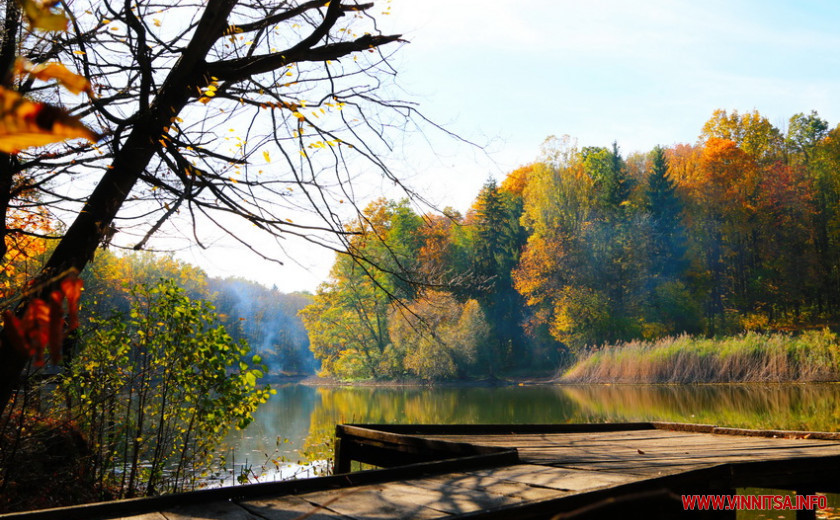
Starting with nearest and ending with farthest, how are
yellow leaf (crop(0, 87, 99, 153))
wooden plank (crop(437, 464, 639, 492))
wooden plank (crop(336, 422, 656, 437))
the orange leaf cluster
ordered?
yellow leaf (crop(0, 87, 99, 153)), the orange leaf cluster, wooden plank (crop(437, 464, 639, 492)), wooden plank (crop(336, 422, 656, 437))

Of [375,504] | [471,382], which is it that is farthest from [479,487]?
[471,382]

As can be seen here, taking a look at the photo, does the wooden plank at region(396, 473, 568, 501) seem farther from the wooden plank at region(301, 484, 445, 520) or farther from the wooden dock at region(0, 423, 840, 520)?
the wooden plank at region(301, 484, 445, 520)

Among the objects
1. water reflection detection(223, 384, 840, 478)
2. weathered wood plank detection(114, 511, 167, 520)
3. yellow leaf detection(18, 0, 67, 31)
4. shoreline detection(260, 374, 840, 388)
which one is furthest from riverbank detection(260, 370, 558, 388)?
yellow leaf detection(18, 0, 67, 31)

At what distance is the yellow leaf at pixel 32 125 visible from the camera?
0.63m

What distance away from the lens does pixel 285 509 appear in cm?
221

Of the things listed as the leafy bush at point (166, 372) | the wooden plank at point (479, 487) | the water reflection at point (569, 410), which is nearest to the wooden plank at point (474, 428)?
the leafy bush at point (166, 372)

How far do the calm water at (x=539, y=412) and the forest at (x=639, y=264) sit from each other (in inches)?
394

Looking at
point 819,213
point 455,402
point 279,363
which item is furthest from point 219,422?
point 279,363

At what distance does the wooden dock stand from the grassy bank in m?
15.6

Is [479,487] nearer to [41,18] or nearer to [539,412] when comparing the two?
[41,18]

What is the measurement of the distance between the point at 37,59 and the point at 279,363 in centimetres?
5558

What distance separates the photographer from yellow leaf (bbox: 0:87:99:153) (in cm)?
63

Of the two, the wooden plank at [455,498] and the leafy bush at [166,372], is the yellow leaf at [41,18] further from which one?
the leafy bush at [166,372]

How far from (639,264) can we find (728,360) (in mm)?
13481
